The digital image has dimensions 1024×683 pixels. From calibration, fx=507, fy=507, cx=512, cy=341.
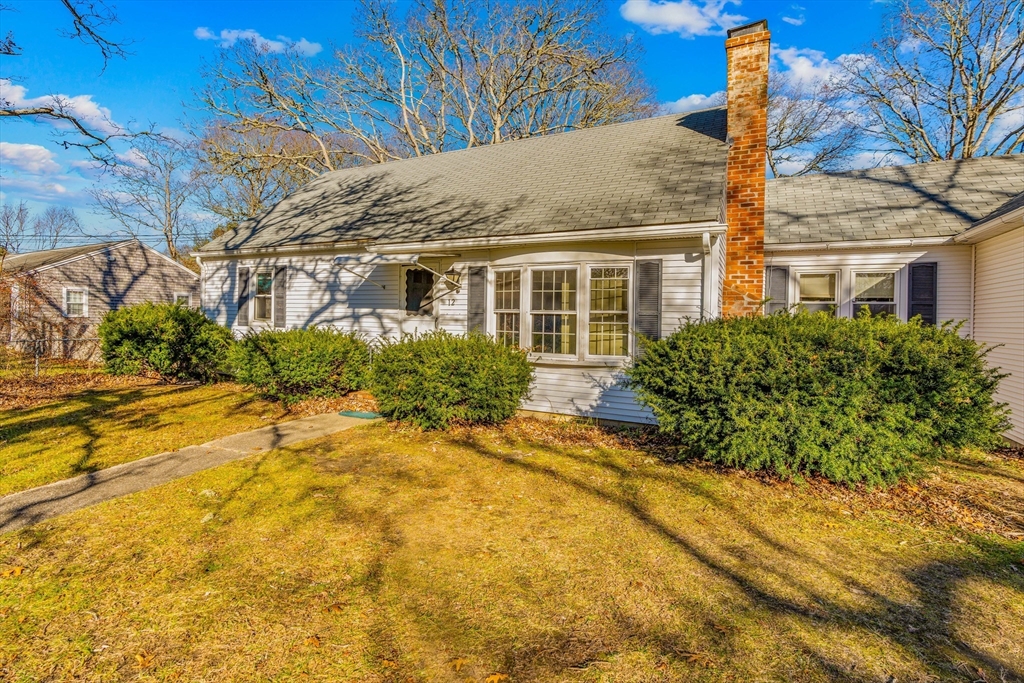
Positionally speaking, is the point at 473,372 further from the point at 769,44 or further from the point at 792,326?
the point at 769,44

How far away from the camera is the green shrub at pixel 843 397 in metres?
4.89

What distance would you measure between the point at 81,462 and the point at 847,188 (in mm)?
14435

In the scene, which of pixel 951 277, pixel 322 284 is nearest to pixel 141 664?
pixel 322 284

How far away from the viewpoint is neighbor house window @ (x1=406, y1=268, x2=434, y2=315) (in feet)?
34.1

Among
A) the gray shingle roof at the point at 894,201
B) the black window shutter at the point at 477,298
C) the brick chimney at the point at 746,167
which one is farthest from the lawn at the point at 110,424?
the gray shingle roof at the point at 894,201

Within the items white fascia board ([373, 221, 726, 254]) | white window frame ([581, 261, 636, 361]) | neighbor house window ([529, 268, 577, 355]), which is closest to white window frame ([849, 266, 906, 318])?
white fascia board ([373, 221, 726, 254])

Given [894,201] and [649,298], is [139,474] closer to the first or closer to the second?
[649,298]

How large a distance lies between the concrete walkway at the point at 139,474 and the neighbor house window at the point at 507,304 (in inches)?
117

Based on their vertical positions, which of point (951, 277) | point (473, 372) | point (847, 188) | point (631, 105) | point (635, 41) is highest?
point (635, 41)

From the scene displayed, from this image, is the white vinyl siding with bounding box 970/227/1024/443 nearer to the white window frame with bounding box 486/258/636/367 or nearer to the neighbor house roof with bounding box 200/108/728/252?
the neighbor house roof with bounding box 200/108/728/252

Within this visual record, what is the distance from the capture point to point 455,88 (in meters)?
23.2

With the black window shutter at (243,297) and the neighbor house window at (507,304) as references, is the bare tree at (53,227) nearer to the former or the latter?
the black window shutter at (243,297)

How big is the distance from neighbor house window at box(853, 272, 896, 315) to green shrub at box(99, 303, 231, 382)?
513 inches

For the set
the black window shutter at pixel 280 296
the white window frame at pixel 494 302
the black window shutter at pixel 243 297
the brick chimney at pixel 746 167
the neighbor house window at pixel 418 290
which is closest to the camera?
the brick chimney at pixel 746 167
